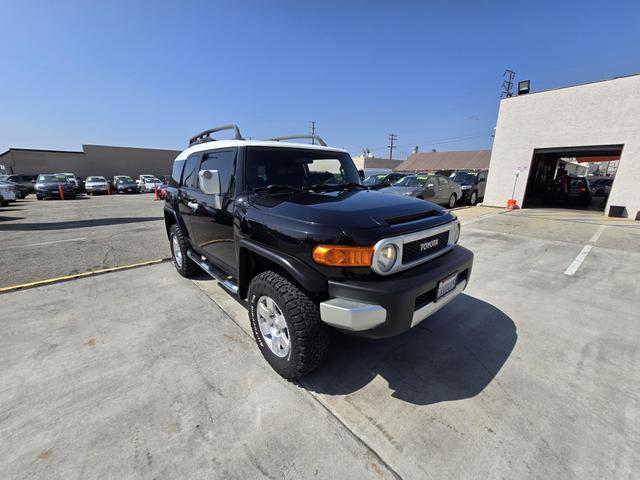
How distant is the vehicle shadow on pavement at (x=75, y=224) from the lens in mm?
8359

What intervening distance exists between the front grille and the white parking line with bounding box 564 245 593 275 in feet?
12.1

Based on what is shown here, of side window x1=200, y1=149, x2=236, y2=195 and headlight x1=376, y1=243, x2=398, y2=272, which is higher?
side window x1=200, y1=149, x2=236, y2=195

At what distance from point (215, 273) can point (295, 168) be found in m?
1.51

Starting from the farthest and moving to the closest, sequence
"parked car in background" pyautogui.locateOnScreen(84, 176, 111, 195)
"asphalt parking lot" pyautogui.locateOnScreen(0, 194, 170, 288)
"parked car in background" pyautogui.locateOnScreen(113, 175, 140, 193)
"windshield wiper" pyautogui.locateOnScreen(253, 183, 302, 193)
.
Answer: "parked car in background" pyautogui.locateOnScreen(113, 175, 140, 193)
"parked car in background" pyautogui.locateOnScreen(84, 176, 111, 195)
"asphalt parking lot" pyautogui.locateOnScreen(0, 194, 170, 288)
"windshield wiper" pyautogui.locateOnScreen(253, 183, 302, 193)

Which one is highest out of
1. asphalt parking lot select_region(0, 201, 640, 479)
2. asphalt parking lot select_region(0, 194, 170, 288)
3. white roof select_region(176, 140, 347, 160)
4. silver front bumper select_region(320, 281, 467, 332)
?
white roof select_region(176, 140, 347, 160)

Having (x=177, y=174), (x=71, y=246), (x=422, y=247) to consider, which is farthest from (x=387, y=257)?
(x=71, y=246)

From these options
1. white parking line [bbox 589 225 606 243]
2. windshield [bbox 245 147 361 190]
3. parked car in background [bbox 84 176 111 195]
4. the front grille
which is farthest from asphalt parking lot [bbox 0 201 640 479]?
parked car in background [bbox 84 176 111 195]

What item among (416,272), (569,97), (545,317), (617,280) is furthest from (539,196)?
(416,272)

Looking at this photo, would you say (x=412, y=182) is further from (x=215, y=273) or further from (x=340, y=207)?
(x=340, y=207)

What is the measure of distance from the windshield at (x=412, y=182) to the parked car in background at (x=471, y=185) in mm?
3685

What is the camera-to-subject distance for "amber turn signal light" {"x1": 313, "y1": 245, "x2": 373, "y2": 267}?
195 cm

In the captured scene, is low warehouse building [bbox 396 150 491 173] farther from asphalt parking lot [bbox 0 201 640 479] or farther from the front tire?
the front tire

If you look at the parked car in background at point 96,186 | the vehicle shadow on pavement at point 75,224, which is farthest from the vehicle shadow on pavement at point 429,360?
the parked car in background at point 96,186

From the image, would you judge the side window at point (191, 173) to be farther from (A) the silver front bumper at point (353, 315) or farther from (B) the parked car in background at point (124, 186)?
(B) the parked car in background at point (124, 186)
